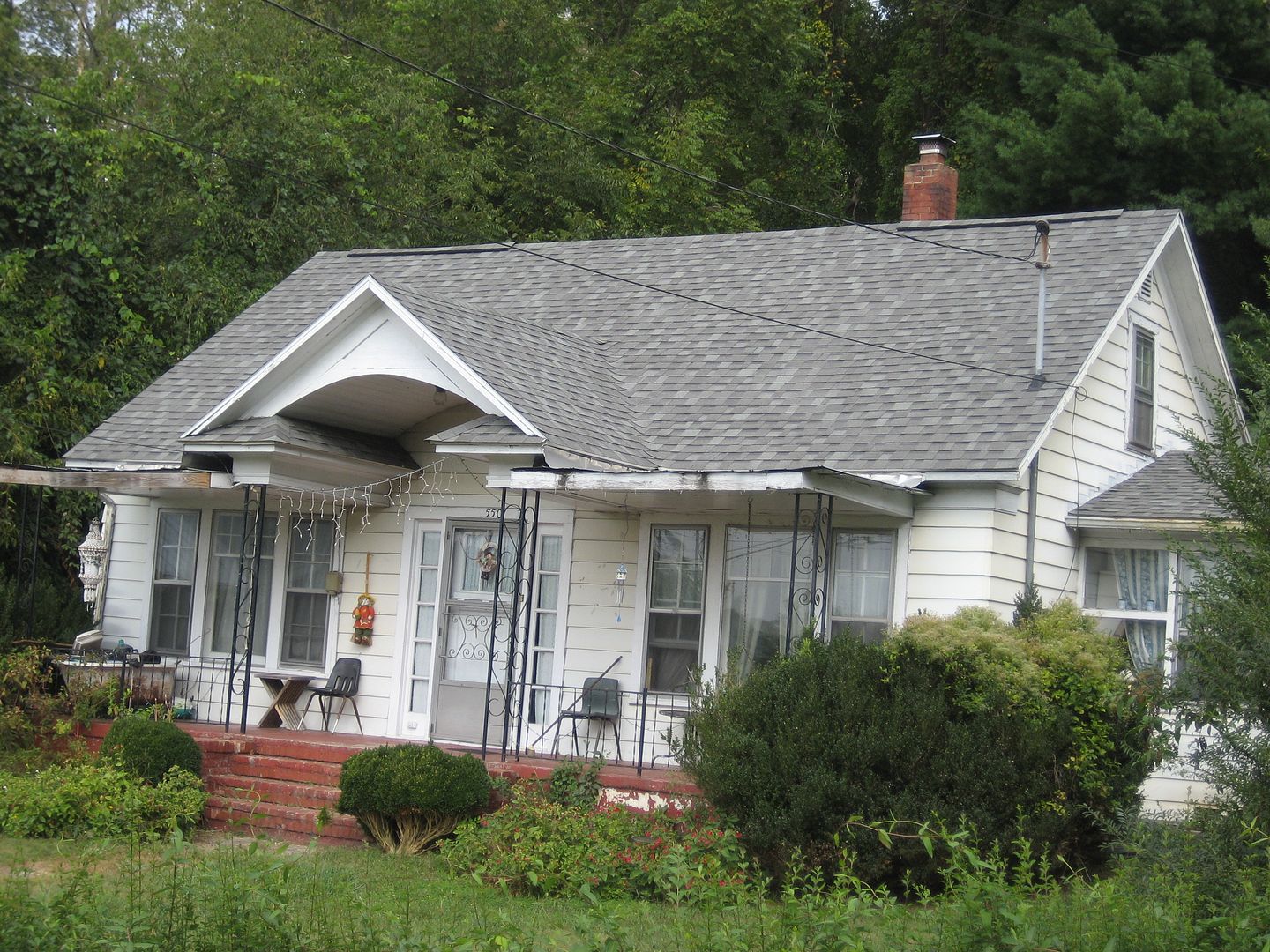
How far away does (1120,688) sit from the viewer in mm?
9648

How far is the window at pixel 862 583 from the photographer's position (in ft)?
41.8

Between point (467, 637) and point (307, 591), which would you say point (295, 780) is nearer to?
point (467, 637)

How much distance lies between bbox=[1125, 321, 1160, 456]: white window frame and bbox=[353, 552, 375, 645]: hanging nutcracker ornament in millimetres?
7878

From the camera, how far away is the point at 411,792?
11.1 meters

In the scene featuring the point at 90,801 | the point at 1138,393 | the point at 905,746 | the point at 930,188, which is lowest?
the point at 90,801

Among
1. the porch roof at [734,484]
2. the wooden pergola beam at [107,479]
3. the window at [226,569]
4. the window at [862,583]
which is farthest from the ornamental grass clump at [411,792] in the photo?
the window at [226,569]

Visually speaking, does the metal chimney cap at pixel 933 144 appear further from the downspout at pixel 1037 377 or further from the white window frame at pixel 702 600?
the white window frame at pixel 702 600

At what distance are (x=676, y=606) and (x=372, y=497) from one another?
3.52 meters

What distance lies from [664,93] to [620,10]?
13.4 ft

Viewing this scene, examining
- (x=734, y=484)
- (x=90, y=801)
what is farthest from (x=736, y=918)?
(x=90, y=801)

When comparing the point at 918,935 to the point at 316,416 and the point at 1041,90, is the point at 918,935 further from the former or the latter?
the point at 1041,90

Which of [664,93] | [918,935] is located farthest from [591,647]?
[664,93]

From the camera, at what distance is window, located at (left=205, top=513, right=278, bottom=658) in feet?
52.3

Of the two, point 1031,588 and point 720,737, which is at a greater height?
point 1031,588
